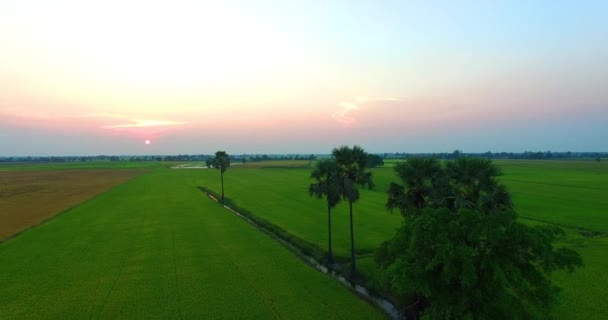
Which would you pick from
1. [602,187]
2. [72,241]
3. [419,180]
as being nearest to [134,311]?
[419,180]

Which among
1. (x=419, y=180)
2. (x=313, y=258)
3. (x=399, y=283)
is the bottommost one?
(x=313, y=258)

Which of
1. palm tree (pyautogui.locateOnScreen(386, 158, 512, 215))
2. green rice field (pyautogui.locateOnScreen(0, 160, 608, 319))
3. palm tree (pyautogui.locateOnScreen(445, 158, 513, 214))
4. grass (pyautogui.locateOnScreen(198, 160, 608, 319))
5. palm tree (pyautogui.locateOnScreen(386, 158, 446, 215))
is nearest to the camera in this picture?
palm tree (pyautogui.locateOnScreen(445, 158, 513, 214))

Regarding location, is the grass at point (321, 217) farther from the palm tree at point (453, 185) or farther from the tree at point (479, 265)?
the tree at point (479, 265)

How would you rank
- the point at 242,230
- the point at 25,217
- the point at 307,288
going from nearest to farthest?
the point at 307,288, the point at 242,230, the point at 25,217

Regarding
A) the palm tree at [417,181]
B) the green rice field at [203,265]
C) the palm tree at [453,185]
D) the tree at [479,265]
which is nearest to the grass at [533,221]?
the green rice field at [203,265]

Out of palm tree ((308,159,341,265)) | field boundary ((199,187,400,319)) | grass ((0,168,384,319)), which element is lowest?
field boundary ((199,187,400,319))

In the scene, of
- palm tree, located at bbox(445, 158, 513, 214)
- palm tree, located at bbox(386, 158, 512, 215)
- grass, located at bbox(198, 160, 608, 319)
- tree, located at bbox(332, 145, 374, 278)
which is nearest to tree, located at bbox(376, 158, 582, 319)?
palm tree, located at bbox(445, 158, 513, 214)

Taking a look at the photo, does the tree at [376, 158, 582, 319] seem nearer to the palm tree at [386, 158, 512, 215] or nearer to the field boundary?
the palm tree at [386, 158, 512, 215]

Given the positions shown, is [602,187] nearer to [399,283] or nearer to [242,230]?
[242,230]
